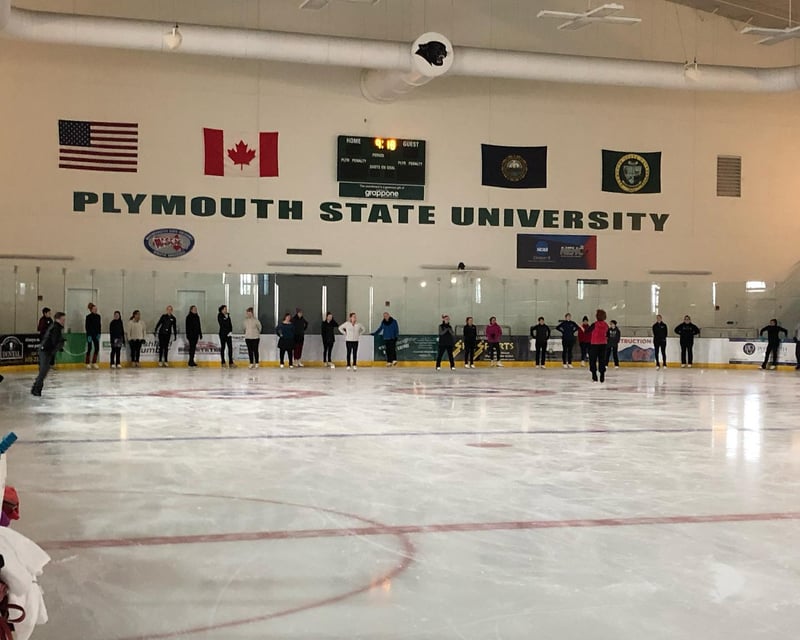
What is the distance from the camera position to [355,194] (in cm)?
2511

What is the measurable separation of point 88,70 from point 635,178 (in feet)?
49.9

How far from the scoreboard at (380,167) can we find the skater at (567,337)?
5.26 m

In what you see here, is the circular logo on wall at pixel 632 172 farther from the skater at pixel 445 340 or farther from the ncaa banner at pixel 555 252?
the skater at pixel 445 340

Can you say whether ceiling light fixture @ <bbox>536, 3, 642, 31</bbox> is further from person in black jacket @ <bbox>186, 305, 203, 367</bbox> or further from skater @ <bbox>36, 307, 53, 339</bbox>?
skater @ <bbox>36, 307, 53, 339</bbox>

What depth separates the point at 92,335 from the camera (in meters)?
22.7

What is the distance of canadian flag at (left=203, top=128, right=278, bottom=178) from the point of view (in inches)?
948

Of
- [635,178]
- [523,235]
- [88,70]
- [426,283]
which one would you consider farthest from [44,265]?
[635,178]

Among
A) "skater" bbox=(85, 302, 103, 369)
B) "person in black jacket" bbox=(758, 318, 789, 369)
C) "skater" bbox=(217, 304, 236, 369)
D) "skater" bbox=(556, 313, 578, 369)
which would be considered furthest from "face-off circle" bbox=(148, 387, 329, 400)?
"person in black jacket" bbox=(758, 318, 789, 369)

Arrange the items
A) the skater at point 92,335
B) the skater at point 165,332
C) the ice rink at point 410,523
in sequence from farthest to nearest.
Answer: the skater at point 165,332 < the skater at point 92,335 < the ice rink at point 410,523

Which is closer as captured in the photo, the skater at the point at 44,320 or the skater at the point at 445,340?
the skater at the point at 44,320

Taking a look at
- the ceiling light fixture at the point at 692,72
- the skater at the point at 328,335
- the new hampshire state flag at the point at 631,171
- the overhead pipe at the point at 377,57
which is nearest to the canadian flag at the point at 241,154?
the overhead pipe at the point at 377,57

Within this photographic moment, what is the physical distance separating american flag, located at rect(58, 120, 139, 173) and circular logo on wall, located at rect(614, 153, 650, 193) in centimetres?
1343

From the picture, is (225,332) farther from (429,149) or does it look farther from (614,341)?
(614,341)

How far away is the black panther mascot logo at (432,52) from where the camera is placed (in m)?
21.0
